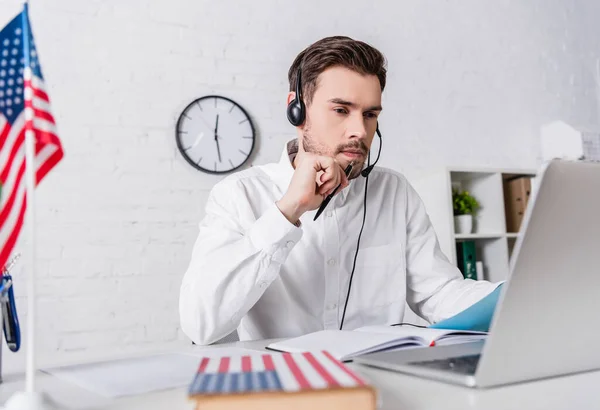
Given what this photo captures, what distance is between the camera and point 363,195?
171cm

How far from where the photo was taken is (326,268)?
1542 mm

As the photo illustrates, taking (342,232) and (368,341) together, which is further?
(342,232)

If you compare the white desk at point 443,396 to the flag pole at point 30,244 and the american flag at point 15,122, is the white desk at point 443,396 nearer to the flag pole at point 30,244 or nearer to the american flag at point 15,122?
the flag pole at point 30,244

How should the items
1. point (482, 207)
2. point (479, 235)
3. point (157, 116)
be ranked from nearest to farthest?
point (157, 116) < point (479, 235) < point (482, 207)

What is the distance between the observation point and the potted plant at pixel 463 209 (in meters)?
2.94

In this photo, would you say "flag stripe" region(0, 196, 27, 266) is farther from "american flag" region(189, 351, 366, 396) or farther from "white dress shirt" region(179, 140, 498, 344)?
"white dress shirt" region(179, 140, 498, 344)

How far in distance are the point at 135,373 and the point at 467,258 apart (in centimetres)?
249

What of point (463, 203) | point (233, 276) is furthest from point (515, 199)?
point (233, 276)

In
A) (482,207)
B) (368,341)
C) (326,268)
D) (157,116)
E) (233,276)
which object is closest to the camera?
(368,341)

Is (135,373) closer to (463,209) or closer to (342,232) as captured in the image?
(342,232)

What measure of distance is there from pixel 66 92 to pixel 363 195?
1.55 m

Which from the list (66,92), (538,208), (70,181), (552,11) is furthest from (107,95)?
(552,11)

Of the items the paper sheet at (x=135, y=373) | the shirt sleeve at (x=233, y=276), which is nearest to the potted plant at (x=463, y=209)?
the shirt sleeve at (x=233, y=276)

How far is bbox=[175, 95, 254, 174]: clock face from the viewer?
2719mm
